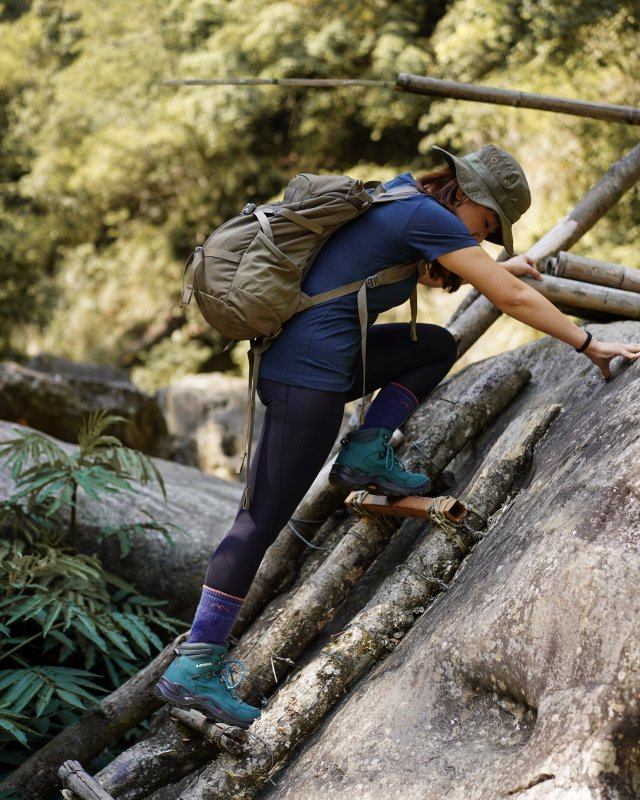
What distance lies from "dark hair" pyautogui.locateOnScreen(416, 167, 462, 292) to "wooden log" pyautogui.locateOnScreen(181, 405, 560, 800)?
2.30 ft

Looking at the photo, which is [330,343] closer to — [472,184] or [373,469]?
[373,469]

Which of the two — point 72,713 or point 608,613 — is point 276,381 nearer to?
point 608,613

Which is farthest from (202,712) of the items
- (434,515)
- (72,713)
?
(72,713)

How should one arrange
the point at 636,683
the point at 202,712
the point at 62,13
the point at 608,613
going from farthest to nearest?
1. the point at 62,13
2. the point at 202,712
3. the point at 608,613
4. the point at 636,683

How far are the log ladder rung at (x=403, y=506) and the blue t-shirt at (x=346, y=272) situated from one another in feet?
1.88

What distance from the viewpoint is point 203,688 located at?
280 cm

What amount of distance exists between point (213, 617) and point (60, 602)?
3.35 ft

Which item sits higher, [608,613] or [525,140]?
[608,613]

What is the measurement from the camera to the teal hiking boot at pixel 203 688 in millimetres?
2764

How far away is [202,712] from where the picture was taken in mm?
2826

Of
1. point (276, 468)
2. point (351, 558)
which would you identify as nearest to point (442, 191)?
point (276, 468)

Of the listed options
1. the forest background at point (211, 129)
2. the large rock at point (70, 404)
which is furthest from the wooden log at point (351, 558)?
the forest background at point (211, 129)

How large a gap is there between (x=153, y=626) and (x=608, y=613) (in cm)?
316

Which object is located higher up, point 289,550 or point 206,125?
point 289,550
